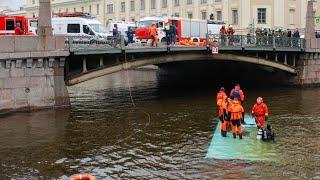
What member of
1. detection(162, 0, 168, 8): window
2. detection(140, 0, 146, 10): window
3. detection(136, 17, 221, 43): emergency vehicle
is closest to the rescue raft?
detection(136, 17, 221, 43): emergency vehicle

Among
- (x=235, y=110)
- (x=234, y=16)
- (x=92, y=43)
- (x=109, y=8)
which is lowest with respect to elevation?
(x=235, y=110)

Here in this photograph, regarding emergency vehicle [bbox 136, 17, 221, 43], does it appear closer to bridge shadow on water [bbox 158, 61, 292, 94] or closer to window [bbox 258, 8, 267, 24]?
bridge shadow on water [bbox 158, 61, 292, 94]

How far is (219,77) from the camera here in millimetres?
47750

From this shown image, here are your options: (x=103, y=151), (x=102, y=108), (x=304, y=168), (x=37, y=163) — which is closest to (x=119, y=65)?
(x=102, y=108)

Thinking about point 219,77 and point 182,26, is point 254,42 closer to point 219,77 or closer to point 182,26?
point 219,77

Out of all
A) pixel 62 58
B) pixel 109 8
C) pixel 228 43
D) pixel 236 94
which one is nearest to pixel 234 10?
pixel 109 8

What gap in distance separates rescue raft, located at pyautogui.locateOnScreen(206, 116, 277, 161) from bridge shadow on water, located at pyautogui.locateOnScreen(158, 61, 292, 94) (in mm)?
20305

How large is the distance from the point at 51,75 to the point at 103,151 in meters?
10.0

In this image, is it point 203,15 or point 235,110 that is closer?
point 235,110

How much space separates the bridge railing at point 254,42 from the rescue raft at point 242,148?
14.1 meters

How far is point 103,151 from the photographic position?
1927 cm

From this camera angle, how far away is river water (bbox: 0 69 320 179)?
16344mm

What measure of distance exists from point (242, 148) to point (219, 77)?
2902cm

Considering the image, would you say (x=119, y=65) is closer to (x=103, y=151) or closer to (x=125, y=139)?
(x=125, y=139)
